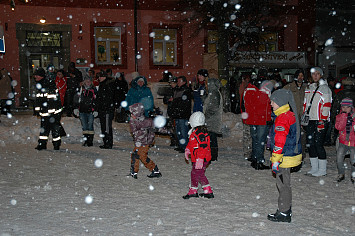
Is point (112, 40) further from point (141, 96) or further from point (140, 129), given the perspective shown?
point (140, 129)

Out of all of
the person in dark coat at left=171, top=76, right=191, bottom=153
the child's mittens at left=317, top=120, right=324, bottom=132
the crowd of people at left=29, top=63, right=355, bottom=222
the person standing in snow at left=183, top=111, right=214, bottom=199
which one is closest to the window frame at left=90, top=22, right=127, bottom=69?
Result: the crowd of people at left=29, top=63, right=355, bottom=222

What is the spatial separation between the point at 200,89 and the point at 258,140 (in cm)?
184

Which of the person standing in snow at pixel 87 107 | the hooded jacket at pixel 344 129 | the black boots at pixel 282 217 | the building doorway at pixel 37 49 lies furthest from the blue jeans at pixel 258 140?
the building doorway at pixel 37 49

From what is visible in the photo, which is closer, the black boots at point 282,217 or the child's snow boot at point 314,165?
the black boots at point 282,217

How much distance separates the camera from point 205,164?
6.03m

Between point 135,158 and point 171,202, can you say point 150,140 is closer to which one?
point 135,158

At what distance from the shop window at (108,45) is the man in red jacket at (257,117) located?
14997mm

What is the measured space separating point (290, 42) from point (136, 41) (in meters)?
10.1

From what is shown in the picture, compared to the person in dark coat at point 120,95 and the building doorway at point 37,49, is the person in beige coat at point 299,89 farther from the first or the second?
the building doorway at point 37,49

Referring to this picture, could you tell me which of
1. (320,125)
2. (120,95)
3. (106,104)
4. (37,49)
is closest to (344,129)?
(320,125)

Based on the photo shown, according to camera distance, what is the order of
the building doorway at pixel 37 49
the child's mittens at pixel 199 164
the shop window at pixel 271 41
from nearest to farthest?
the child's mittens at pixel 199 164 → the building doorway at pixel 37 49 → the shop window at pixel 271 41

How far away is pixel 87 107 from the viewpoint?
10.6 metres

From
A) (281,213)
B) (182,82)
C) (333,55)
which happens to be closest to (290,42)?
(333,55)

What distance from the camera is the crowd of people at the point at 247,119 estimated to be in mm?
4980
